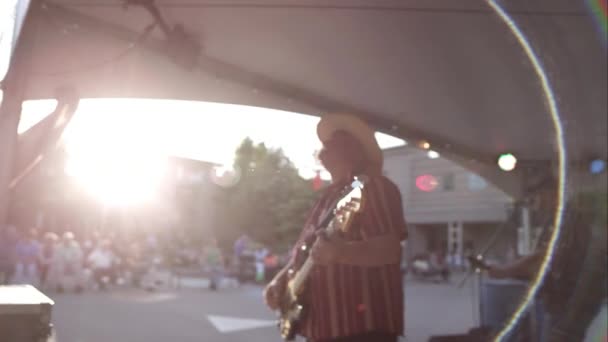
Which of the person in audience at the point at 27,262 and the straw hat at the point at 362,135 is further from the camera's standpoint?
the person in audience at the point at 27,262

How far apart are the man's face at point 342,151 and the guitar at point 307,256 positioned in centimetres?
11

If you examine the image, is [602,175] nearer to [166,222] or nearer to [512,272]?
[512,272]

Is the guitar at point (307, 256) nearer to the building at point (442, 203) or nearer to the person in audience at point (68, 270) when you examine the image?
the person in audience at point (68, 270)

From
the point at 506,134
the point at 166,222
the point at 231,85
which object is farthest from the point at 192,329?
the point at 166,222

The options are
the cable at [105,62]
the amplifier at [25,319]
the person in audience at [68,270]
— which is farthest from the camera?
the person in audience at [68,270]

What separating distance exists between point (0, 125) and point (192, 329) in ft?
16.1

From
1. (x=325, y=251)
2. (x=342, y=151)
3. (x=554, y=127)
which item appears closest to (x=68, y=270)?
(x=554, y=127)

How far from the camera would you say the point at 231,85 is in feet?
14.1

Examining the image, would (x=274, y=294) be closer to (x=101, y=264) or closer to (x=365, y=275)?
(x=365, y=275)

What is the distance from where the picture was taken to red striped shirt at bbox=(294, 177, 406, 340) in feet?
6.88

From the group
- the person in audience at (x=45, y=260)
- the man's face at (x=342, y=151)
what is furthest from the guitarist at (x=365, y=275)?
the person in audience at (x=45, y=260)

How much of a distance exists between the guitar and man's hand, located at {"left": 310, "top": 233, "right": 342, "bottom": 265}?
1.2 inches

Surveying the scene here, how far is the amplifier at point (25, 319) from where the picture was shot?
204 cm

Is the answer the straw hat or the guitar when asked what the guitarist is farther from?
the straw hat
